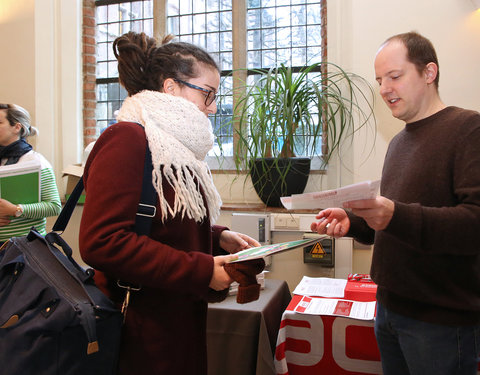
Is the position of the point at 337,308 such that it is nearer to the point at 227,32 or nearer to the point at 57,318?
the point at 57,318

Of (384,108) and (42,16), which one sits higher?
(42,16)

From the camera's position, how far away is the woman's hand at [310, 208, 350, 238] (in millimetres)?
1244

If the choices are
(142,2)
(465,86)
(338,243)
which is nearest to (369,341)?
(338,243)

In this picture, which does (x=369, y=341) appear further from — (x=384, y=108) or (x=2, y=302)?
(x=384, y=108)

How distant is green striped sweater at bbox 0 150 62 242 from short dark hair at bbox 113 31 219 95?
1.28 metres

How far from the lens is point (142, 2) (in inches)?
149

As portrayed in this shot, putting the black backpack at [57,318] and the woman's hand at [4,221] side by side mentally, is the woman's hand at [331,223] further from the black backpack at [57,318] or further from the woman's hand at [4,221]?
the woman's hand at [4,221]

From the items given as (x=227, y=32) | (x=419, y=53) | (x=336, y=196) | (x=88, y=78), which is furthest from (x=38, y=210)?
(x=227, y=32)

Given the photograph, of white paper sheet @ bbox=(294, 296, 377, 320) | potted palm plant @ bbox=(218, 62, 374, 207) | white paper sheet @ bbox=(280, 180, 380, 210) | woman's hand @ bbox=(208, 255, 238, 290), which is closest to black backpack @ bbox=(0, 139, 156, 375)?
woman's hand @ bbox=(208, 255, 238, 290)

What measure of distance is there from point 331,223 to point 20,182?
1531 millimetres

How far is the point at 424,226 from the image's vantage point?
39.6 inches

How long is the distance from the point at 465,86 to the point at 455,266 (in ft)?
5.45

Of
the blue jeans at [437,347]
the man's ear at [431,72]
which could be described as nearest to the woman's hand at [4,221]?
the blue jeans at [437,347]

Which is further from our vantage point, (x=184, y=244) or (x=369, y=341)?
(x=369, y=341)
